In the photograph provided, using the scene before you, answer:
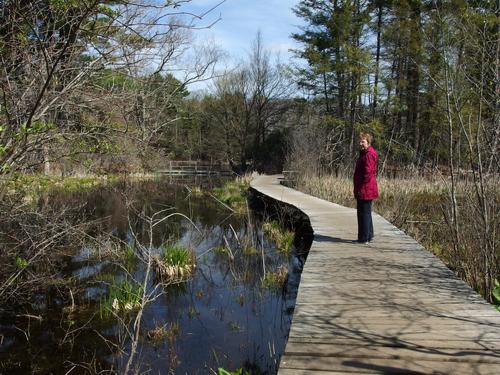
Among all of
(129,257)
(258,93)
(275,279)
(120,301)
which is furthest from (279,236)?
(258,93)

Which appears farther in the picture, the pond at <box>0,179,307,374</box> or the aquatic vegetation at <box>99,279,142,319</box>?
the aquatic vegetation at <box>99,279,142,319</box>

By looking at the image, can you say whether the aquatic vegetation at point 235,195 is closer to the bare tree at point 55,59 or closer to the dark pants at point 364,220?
the dark pants at point 364,220

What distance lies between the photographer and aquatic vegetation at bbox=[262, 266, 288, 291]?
22.1 ft

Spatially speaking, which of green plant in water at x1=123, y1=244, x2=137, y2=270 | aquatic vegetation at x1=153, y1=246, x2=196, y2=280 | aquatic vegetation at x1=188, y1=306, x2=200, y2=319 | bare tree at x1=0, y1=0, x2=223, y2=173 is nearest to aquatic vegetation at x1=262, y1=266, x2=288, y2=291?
aquatic vegetation at x1=188, y1=306, x2=200, y2=319

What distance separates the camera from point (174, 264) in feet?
24.0

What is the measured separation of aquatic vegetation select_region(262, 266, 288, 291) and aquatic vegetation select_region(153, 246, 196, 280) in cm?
135

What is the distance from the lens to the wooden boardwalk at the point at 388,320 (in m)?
2.73

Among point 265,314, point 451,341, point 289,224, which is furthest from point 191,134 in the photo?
point 451,341

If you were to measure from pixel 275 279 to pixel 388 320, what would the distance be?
3531mm

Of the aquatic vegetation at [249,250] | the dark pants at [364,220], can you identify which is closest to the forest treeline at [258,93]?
the dark pants at [364,220]

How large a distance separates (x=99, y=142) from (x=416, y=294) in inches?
134

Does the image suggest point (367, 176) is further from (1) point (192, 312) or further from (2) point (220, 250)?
(2) point (220, 250)

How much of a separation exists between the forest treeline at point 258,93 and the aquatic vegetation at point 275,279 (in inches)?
96.9

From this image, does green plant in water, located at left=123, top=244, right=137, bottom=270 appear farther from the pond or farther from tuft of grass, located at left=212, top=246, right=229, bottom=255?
tuft of grass, located at left=212, top=246, right=229, bottom=255
